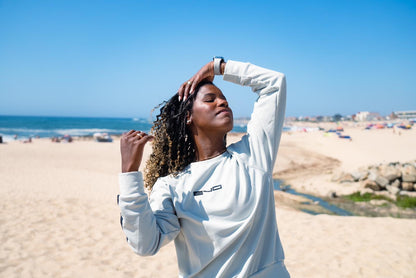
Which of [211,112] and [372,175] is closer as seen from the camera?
[211,112]

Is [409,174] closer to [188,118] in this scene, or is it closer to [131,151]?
[188,118]

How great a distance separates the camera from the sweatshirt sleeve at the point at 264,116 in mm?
1772

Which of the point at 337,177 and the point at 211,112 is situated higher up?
the point at 211,112

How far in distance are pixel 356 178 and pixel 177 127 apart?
571 inches

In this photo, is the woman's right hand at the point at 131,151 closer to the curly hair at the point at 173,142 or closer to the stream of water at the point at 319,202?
the curly hair at the point at 173,142

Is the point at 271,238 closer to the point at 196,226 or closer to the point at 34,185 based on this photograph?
the point at 196,226

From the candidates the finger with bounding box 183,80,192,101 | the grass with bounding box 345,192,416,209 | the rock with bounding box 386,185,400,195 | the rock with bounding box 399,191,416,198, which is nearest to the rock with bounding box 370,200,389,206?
the grass with bounding box 345,192,416,209

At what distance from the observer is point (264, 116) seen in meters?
1.82

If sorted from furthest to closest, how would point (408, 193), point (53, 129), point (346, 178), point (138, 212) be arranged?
point (53, 129), point (346, 178), point (408, 193), point (138, 212)

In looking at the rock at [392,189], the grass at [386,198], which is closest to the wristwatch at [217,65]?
the grass at [386,198]

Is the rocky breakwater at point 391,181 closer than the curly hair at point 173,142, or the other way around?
the curly hair at point 173,142

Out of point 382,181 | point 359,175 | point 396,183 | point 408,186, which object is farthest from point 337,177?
point 408,186

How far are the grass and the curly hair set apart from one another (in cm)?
1163

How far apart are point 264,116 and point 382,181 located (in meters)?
13.3
